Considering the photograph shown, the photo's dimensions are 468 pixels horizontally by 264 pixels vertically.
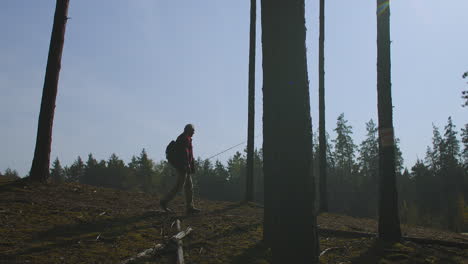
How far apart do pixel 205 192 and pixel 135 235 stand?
7866cm

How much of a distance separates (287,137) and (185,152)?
6152 millimetres

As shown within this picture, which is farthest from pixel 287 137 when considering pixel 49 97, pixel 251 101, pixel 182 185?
pixel 251 101

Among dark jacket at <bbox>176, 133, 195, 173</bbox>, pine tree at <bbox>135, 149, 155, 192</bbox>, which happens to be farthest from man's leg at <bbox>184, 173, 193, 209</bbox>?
pine tree at <bbox>135, 149, 155, 192</bbox>

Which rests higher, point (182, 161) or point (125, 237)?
point (182, 161)

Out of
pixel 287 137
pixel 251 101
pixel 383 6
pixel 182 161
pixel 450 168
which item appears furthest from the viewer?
pixel 450 168

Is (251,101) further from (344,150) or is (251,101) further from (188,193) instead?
(344,150)

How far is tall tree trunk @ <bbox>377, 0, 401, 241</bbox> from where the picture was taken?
811 cm

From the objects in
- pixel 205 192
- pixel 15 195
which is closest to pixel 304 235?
pixel 15 195

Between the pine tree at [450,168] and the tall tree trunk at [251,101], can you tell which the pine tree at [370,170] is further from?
the tall tree trunk at [251,101]

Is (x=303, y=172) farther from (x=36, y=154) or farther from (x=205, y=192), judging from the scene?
(x=205, y=192)

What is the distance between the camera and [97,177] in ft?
287

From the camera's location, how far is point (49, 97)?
11.0 meters

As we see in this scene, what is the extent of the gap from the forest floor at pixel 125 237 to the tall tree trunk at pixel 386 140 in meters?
0.43

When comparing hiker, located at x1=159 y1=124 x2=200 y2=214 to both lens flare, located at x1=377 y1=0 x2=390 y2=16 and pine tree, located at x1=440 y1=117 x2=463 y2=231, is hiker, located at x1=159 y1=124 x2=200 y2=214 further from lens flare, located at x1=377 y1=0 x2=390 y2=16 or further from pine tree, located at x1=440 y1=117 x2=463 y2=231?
pine tree, located at x1=440 y1=117 x2=463 y2=231
